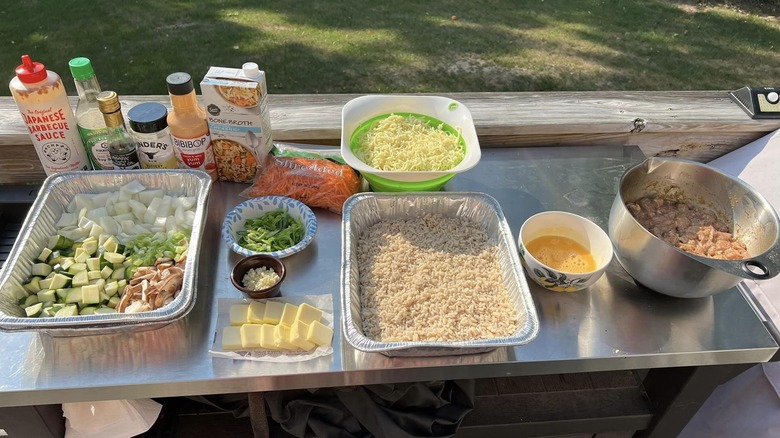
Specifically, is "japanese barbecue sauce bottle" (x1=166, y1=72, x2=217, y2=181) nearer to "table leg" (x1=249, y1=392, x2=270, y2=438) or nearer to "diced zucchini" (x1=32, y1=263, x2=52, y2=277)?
"diced zucchini" (x1=32, y1=263, x2=52, y2=277)

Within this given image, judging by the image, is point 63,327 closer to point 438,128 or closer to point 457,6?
point 438,128

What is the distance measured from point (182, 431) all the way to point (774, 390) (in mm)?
1990

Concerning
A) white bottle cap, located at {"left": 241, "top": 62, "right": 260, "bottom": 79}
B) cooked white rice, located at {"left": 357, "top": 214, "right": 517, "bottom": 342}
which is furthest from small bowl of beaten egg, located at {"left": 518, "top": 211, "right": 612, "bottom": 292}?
white bottle cap, located at {"left": 241, "top": 62, "right": 260, "bottom": 79}

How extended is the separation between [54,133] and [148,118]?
272 millimetres

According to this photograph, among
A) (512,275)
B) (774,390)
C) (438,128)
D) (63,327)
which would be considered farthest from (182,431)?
(774,390)

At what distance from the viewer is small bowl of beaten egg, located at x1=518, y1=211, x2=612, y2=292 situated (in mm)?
1505

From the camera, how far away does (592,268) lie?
1.59m

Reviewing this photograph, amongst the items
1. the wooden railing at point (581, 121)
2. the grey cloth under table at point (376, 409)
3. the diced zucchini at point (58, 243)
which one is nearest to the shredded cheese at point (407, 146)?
the wooden railing at point (581, 121)

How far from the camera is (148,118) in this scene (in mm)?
1646

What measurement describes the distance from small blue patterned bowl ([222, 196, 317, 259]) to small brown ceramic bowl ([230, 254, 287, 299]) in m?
0.08

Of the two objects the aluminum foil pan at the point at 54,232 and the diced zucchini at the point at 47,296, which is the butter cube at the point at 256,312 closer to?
the aluminum foil pan at the point at 54,232

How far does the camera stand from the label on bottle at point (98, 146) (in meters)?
1.68

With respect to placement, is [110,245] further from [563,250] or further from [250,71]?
[563,250]

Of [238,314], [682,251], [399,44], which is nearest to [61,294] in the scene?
[238,314]
